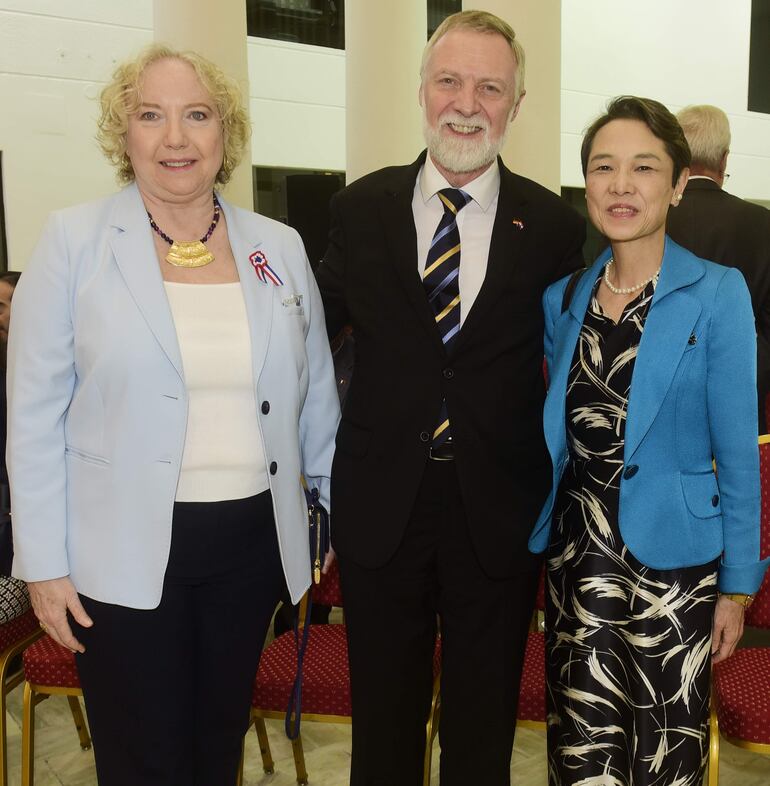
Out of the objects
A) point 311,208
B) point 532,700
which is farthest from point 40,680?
point 311,208

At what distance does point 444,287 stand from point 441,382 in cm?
21

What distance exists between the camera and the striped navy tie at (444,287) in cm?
182

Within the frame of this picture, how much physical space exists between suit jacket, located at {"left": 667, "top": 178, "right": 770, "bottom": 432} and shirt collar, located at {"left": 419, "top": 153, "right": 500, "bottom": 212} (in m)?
1.34

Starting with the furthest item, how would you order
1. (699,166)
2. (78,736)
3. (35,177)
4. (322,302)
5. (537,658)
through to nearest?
(35,177) → (699,166) → (78,736) → (537,658) → (322,302)

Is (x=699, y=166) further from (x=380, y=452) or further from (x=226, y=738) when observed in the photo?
(x=226, y=738)

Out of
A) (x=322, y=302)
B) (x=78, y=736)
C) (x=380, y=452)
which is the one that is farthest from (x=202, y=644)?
(x=78, y=736)

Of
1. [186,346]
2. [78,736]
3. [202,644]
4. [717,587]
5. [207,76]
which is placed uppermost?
[207,76]

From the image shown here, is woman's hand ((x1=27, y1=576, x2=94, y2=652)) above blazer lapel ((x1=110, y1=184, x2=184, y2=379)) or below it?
below

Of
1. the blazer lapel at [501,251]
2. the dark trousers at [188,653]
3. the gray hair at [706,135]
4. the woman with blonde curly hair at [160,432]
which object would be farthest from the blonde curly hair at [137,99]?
the gray hair at [706,135]

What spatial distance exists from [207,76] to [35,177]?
560 centimetres

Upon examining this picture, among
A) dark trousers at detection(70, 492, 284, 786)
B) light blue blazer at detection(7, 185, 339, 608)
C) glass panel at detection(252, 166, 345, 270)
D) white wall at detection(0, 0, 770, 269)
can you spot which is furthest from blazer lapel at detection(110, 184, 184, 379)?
white wall at detection(0, 0, 770, 269)

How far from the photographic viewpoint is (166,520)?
1607mm

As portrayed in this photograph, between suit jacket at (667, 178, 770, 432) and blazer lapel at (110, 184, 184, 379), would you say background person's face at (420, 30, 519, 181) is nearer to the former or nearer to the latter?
blazer lapel at (110, 184, 184, 379)

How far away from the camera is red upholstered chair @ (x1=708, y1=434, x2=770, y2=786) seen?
1997 mm
